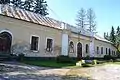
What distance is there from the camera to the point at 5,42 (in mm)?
19141

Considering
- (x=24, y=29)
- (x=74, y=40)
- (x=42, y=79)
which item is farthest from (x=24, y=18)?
(x=42, y=79)

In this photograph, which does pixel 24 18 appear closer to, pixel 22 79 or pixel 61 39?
pixel 61 39

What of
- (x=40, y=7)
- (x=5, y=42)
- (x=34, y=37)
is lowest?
(x=5, y=42)

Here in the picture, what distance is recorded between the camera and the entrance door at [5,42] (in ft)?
62.2

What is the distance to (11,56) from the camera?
1841cm

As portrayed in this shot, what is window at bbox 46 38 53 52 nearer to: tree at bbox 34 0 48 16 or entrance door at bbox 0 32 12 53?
entrance door at bbox 0 32 12 53

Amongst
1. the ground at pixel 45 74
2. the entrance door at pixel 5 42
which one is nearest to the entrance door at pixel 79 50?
the entrance door at pixel 5 42

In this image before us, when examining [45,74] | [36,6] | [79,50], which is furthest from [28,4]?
[45,74]

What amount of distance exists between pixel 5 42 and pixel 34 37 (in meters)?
3.85

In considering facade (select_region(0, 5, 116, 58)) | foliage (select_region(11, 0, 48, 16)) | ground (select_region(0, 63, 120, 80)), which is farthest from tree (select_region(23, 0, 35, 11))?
ground (select_region(0, 63, 120, 80))

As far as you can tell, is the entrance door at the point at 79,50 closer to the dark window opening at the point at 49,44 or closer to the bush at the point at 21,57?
the dark window opening at the point at 49,44

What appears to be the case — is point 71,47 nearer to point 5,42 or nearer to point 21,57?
point 21,57

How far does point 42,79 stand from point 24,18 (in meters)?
12.9

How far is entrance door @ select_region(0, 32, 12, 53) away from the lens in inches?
746
